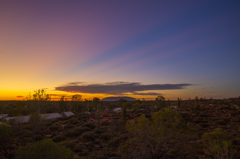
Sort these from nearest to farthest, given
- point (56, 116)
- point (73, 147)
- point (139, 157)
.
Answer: point (139, 157) < point (73, 147) < point (56, 116)

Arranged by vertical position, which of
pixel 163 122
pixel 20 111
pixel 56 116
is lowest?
pixel 56 116

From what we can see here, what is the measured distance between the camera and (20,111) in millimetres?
35656

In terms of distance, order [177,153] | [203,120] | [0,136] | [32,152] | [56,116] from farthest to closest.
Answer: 1. [56,116]
2. [203,120]
3. [177,153]
4. [0,136]
5. [32,152]

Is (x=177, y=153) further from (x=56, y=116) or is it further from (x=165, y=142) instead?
(x=56, y=116)

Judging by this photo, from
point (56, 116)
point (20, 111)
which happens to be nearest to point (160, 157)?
point (56, 116)

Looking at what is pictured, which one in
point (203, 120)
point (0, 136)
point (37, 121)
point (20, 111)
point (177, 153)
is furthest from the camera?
point (20, 111)

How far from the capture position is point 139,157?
12336mm

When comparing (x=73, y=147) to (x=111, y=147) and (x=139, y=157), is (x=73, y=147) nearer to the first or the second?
(x=111, y=147)

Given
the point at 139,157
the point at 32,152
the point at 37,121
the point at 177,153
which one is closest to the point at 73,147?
the point at 37,121

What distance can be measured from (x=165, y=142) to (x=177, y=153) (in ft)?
13.3

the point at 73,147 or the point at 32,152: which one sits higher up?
the point at 32,152

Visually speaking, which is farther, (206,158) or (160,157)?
(206,158)

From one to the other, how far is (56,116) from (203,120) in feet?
134

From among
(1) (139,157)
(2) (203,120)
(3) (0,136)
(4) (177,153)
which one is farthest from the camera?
(2) (203,120)
